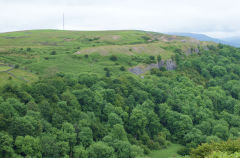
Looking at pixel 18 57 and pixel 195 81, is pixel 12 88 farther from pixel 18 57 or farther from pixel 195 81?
pixel 195 81

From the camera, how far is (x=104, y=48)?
388 feet

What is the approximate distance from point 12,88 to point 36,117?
12070 millimetres

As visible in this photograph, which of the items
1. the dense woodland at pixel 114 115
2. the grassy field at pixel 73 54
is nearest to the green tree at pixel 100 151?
the dense woodland at pixel 114 115

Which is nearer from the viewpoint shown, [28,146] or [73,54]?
[28,146]

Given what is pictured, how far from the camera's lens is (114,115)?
67.1 m

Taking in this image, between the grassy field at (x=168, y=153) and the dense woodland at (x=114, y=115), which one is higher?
the dense woodland at (x=114, y=115)

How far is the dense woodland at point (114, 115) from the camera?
49.7 metres

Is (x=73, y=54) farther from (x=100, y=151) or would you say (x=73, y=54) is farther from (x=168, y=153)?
(x=100, y=151)

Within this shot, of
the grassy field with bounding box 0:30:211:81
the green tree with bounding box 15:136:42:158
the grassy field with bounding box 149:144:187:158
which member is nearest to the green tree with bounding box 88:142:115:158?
the green tree with bounding box 15:136:42:158

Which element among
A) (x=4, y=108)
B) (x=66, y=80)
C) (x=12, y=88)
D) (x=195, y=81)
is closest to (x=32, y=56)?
(x=66, y=80)

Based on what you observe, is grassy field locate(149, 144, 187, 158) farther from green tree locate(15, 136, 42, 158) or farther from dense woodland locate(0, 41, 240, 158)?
green tree locate(15, 136, 42, 158)

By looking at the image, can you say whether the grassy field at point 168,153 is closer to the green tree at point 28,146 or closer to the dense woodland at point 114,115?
the dense woodland at point 114,115

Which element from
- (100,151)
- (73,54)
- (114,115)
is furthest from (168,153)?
(73,54)

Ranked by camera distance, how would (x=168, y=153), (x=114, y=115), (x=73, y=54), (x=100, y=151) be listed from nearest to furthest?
(x=100, y=151) → (x=114, y=115) → (x=168, y=153) → (x=73, y=54)
